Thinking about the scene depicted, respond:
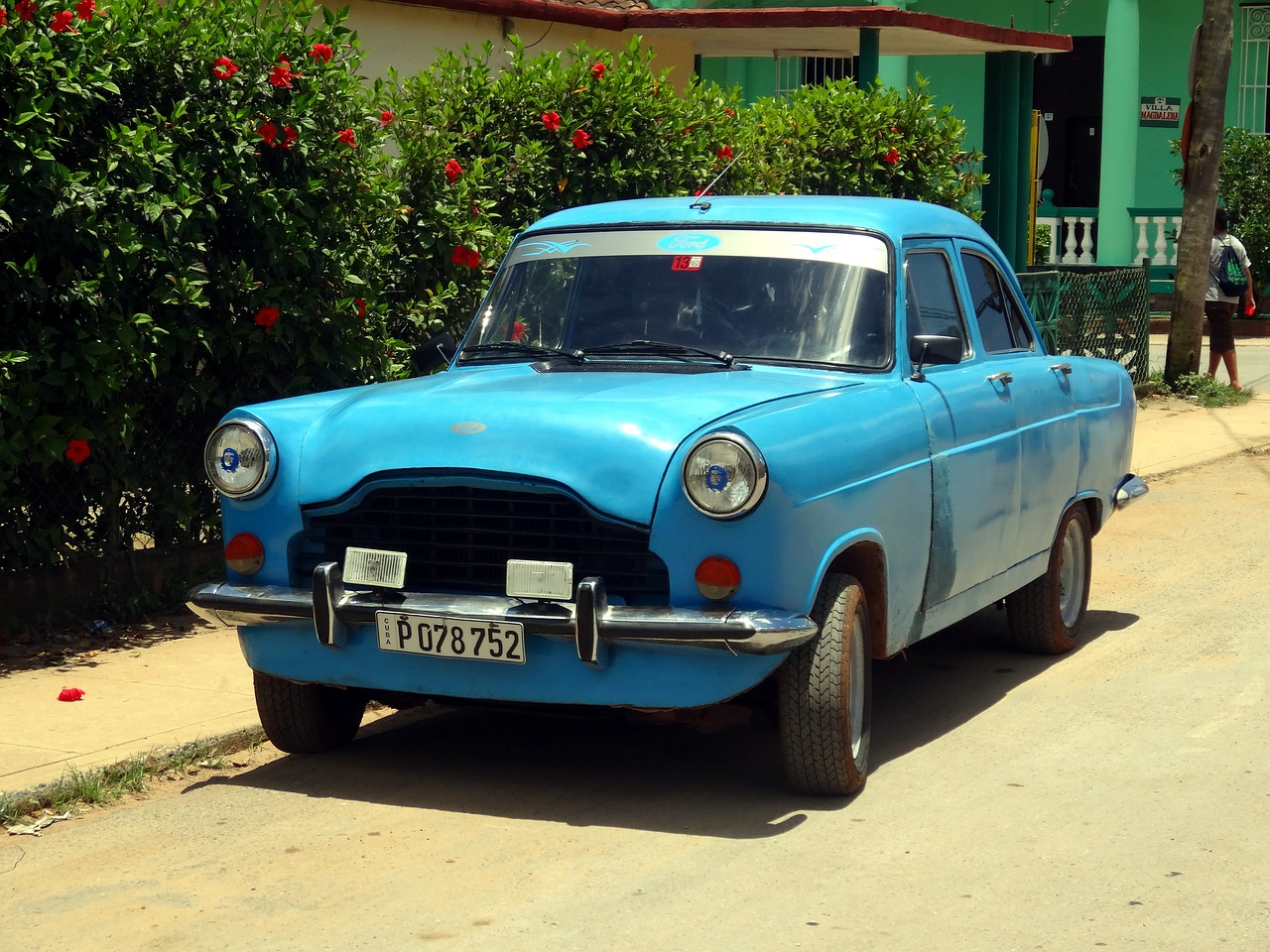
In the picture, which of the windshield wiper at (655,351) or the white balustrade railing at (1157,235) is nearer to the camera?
the windshield wiper at (655,351)

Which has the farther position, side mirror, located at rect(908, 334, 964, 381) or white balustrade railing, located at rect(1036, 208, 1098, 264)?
white balustrade railing, located at rect(1036, 208, 1098, 264)

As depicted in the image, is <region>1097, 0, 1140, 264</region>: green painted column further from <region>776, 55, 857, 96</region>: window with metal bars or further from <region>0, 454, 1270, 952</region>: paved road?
<region>0, 454, 1270, 952</region>: paved road

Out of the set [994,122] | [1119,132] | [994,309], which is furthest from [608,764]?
[1119,132]

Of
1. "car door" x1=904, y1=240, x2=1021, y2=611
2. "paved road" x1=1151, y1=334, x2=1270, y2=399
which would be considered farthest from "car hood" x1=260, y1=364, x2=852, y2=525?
"paved road" x1=1151, y1=334, x2=1270, y2=399

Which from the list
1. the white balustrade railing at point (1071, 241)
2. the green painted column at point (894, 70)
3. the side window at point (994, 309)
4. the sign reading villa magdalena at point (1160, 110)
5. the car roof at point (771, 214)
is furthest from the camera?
the sign reading villa magdalena at point (1160, 110)

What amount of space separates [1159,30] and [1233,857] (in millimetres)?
23931

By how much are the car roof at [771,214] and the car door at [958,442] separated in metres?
0.11

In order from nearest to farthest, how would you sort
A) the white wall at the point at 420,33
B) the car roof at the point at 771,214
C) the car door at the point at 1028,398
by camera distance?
the car roof at the point at 771,214
the car door at the point at 1028,398
the white wall at the point at 420,33

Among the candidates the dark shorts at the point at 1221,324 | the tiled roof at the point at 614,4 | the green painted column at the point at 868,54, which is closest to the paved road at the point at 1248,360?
the dark shorts at the point at 1221,324

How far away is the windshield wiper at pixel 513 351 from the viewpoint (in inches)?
252

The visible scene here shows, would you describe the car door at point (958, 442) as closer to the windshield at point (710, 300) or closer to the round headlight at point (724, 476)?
the windshield at point (710, 300)

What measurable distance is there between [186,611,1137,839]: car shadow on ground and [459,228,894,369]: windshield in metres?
1.32

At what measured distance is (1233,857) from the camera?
16.4 ft

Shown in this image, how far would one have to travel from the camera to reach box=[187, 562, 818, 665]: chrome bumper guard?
16.5 feet
